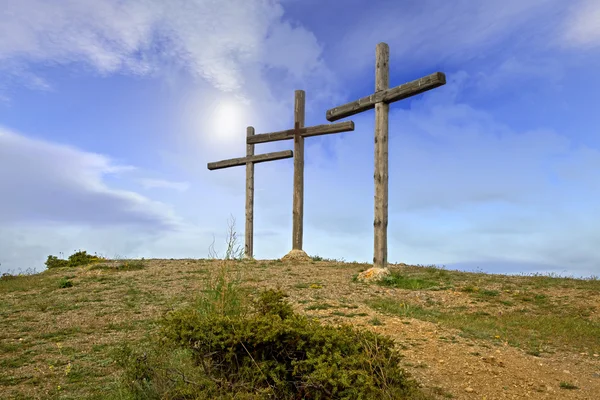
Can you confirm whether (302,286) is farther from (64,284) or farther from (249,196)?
(249,196)

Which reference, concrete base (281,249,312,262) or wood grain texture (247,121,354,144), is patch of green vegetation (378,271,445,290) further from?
wood grain texture (247,121,354,144)

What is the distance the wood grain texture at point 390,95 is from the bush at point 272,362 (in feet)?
30.3

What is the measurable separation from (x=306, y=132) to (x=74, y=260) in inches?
450

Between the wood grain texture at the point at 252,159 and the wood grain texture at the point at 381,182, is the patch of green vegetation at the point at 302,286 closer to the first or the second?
the wood grain texture at the point at 381,182

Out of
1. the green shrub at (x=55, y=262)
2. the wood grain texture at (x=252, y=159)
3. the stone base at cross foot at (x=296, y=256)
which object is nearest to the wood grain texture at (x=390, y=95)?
the wood grain texture at (x=252, y=159)

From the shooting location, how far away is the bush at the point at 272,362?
4.59 metres

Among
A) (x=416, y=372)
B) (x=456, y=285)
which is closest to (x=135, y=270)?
(x=456, y=285)

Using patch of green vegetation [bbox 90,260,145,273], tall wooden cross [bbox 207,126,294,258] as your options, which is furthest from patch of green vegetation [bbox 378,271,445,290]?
patch of green vegetation [bbox 90,260,145,273]

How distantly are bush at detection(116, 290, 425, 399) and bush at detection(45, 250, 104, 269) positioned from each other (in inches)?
667

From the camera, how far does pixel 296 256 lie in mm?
18953

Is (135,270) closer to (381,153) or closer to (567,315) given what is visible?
(381,153)

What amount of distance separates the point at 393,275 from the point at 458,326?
5.47 meters

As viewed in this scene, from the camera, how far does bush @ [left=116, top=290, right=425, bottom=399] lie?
15.1ft

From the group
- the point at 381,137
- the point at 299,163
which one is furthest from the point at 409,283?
the point at 299,163
